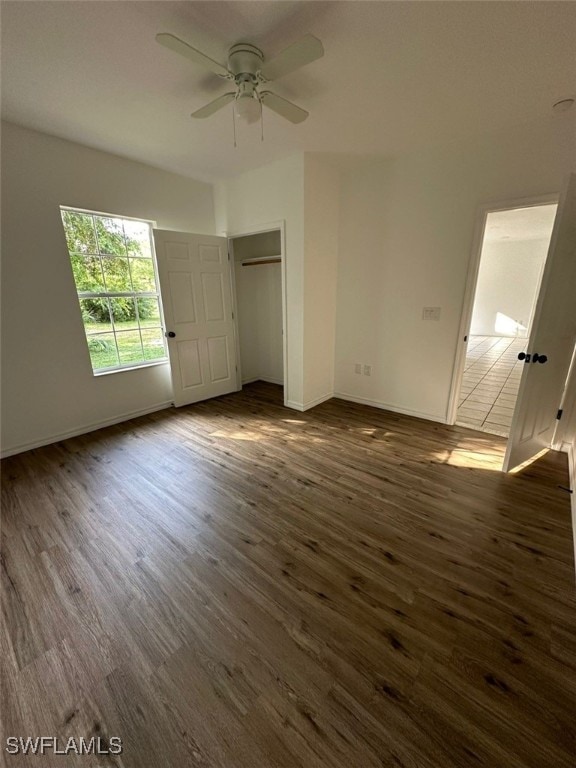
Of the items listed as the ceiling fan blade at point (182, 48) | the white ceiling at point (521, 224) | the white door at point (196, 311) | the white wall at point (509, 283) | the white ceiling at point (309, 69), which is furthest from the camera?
the white wall at point (509, 283)

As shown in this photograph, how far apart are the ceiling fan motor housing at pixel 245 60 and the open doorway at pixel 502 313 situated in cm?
303

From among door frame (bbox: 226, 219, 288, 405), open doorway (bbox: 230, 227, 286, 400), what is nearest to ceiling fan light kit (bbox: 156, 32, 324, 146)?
door frame (bbox: 226, 219, 288, 405)

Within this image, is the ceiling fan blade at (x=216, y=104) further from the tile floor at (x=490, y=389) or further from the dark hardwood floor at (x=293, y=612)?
the tile floor at (x=490, y=389)

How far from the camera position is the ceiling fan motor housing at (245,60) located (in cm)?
174

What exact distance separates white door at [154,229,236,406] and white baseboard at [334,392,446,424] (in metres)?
1.73

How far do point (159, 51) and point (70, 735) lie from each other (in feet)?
10.6

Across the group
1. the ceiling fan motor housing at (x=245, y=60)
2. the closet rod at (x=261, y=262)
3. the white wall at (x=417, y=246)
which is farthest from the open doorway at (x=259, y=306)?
the ceiling fan motor housing at (x=245, y=60)

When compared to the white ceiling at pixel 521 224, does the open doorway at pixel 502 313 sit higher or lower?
lower

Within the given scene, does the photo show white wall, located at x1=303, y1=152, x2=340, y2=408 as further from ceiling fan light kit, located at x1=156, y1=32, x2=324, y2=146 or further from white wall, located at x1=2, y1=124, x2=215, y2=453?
white wall, located at x1=2, y1=124, x2=215, y2=453

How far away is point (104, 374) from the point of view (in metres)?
3.42

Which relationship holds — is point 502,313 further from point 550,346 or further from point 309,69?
point 309,69

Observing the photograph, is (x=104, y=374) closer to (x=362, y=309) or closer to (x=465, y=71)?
(x=362, y=309)

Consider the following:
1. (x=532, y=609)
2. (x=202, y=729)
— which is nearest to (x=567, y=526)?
(x=532, y=609)

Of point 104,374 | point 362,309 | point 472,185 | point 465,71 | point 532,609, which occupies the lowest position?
point 532,609
